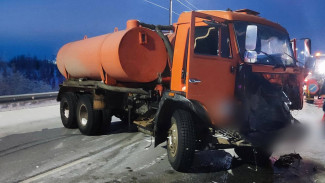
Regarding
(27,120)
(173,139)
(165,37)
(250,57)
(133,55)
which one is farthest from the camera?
(27,120)

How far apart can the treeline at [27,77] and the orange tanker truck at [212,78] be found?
4168 centimetres

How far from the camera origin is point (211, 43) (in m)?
4.66

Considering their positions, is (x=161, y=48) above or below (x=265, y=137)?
above

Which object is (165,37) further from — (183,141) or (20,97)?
(20,97)

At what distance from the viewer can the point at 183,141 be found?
14.7 feet

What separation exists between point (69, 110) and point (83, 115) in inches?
32.8

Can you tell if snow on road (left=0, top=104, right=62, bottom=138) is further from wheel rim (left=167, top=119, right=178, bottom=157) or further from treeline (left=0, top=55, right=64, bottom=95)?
treeline (left=0, top=55, right=64, bottom=95)

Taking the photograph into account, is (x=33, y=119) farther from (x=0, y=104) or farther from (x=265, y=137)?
(x=265, y=137)

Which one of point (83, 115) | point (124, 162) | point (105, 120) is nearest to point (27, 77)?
point (83, 115)

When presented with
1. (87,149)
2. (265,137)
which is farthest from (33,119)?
(265,137)

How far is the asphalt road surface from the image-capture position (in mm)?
4516

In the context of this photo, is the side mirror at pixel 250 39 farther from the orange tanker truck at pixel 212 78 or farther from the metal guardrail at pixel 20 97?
the metal guardrail at pixel 20 97

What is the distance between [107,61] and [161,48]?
3.88 ft

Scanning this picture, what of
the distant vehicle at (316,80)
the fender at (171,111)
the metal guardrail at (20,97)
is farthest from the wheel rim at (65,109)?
the distant vehicle at (316,80)
